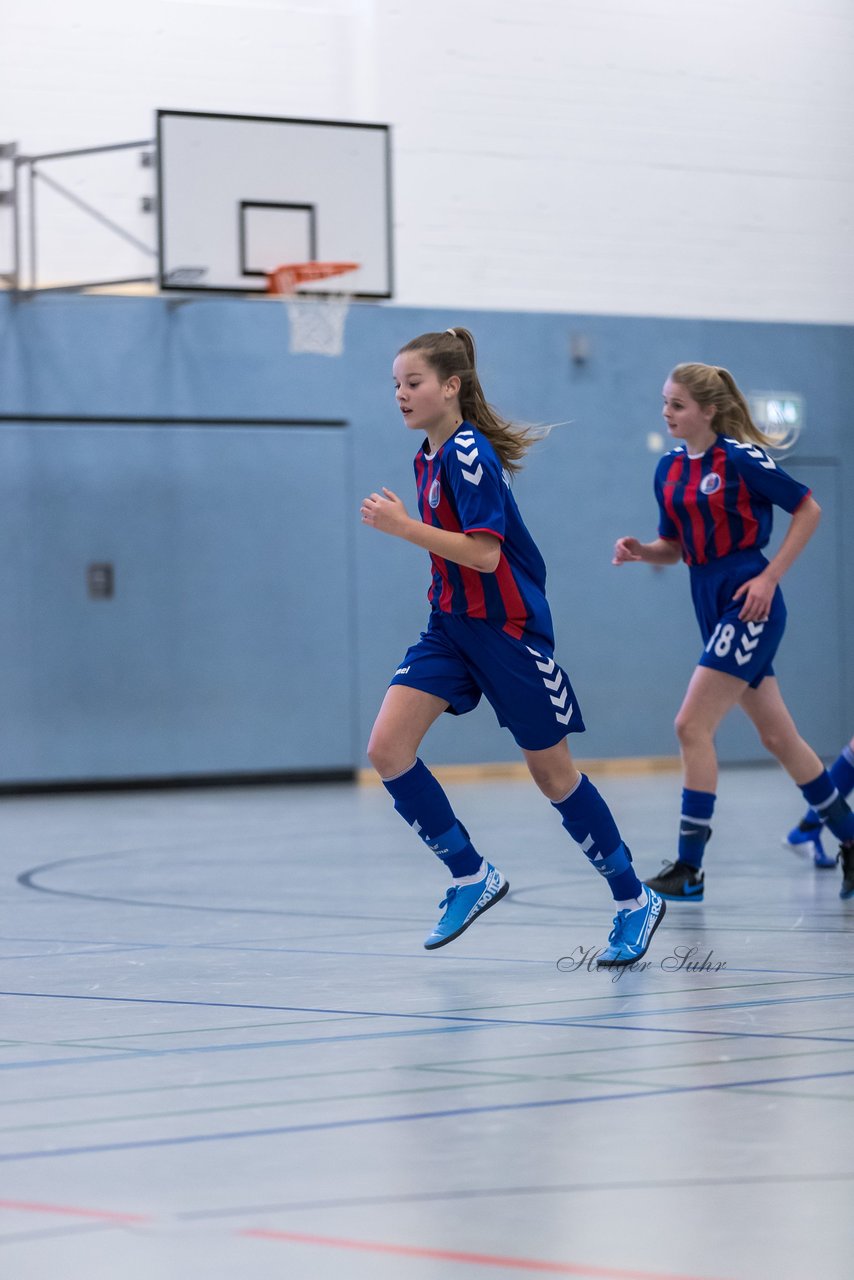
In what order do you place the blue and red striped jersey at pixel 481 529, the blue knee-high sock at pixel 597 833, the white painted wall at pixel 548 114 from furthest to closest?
the white painted wall at pixel 548 114 → the blue knee-high sock at pixel 597 833 → the blue and red striped jersey at pixel 481 529

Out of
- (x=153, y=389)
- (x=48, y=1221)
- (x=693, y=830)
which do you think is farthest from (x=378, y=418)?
(x=48, y=1221)

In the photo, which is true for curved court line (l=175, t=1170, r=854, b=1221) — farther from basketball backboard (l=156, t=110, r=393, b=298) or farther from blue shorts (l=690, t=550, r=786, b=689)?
basketball backboard (l=156, t=110, r=393, b=298)

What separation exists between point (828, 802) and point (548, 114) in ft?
30.8

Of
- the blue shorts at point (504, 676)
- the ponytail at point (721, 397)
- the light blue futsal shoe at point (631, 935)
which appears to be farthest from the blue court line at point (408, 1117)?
the ponytail at point (721, 397)

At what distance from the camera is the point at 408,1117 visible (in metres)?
2.83

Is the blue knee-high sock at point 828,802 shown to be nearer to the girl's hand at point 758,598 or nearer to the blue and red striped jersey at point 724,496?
the girl's hand at point 758,598

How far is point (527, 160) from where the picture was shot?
14070 millimetres

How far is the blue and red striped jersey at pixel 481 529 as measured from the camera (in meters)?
4.25

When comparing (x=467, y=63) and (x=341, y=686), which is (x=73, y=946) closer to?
(x=341, y=686)

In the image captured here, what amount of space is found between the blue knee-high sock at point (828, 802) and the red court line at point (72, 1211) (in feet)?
12.6

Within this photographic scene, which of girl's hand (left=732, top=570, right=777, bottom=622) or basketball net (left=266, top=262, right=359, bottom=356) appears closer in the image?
girl's hand (left=732, top=570, right=777, bottom=622)

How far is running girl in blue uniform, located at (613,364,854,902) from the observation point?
5.59m

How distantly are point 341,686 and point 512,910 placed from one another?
765cm

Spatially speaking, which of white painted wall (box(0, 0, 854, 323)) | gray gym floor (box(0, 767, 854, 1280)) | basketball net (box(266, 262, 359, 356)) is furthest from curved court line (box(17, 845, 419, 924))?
white painted wall (box(0, 0, 854, 323))
